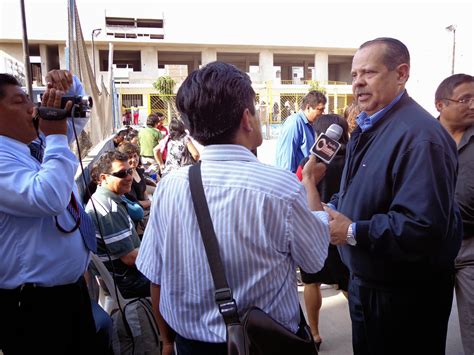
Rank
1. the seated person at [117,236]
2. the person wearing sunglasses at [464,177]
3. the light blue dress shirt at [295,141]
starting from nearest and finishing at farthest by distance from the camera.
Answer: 1. the person wearing sunglasses at [464,177]
2. the seated person at [117,236]
3. the light blue dress shirt at [295,141]

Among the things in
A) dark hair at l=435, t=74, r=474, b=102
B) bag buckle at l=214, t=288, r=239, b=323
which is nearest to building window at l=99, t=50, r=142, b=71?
dark hair at l=435, t=74, r=474, b=102

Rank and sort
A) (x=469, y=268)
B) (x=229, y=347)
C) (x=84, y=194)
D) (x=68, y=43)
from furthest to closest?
(x=68, y=43)
(x=84, y=194)
(x=469, y=268)
(x=229, y=347)

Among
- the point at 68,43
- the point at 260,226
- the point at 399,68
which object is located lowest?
the point at 260,226

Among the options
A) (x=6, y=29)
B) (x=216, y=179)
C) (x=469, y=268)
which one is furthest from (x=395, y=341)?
(x=6, y=29)

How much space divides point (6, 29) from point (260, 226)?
3906 centimetres

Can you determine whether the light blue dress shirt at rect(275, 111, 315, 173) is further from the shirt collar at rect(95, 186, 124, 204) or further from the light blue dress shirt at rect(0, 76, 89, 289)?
the light blue dress shirt at rect(0, 76, 89, 289)

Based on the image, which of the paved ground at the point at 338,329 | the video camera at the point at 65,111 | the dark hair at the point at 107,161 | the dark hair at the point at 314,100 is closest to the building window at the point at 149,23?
the dark hair at the point at 314,100

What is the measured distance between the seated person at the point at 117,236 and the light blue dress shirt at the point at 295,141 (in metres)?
1.96

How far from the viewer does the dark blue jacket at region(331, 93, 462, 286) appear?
5.08 ft

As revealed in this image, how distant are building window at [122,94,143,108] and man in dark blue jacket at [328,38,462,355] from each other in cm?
3130

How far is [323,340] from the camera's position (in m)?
3.11

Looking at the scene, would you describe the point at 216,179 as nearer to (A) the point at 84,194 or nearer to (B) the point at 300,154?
(A) the point at 84,194

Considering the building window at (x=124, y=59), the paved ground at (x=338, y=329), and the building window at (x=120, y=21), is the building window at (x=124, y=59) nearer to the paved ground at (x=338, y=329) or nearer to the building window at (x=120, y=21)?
the building window at (x=120, y=21)

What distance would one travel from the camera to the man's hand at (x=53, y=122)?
1648 mm
